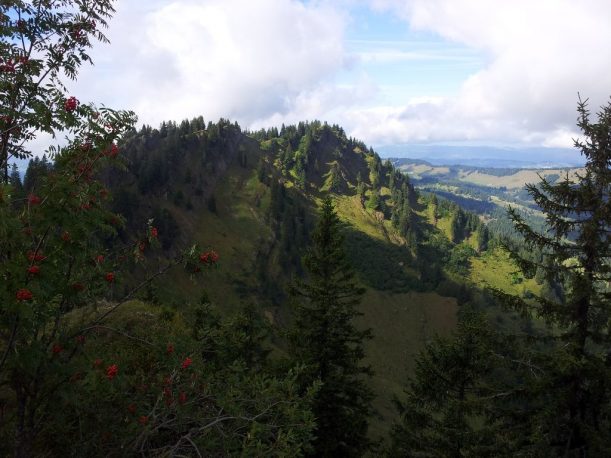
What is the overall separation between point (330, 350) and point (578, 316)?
32.8ft

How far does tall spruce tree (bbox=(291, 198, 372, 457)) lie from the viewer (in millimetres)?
17297

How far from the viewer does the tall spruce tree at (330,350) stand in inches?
681

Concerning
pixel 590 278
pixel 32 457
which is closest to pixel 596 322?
pixel 590 278

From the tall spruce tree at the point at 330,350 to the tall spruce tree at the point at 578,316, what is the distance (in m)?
7.58

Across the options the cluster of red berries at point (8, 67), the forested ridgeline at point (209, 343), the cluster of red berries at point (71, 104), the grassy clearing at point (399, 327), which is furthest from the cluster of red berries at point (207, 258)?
the grassy clearing at point (399, 327)

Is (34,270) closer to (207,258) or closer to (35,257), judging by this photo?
(35,257)

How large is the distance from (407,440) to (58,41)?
18830 millimetres

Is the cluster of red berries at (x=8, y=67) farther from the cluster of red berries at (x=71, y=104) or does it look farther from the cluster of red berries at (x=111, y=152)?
the cluster of red berries at (x=111, y=152)

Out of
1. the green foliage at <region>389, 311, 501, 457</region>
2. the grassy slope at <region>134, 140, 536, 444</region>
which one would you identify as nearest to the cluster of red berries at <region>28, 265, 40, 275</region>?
the green foliage at <region>389, 311, 501, 457</region>

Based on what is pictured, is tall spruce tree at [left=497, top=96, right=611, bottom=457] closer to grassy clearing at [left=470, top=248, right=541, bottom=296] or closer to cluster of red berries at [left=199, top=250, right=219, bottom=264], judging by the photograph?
cluster of red berries at [left=199, top=250, right=219, bottom=264]

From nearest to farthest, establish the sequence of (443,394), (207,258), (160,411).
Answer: (207,258), (160,411), (443,394)

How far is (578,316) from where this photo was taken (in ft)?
37.5

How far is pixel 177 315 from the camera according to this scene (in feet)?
59.3

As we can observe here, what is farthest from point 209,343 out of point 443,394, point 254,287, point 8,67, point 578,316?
point 254,287
